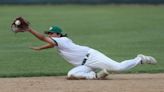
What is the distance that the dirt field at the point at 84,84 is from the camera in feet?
35.8

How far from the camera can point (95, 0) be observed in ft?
173

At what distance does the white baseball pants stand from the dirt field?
8.7 inches

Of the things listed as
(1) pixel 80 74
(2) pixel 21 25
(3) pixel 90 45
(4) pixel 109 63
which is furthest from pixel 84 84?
(3) pixel 90 45

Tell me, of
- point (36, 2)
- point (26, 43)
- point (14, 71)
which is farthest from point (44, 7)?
point (14, 71)

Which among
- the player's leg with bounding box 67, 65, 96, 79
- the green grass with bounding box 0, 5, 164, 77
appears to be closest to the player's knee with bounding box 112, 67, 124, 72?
the player's leg with bounding box 67, 65, 96, 79

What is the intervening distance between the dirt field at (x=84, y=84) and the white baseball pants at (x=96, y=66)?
222 millimetres

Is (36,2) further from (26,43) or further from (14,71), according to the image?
(14,71)

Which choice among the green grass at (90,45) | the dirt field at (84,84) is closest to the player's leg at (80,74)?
the dirt field at (84,84)

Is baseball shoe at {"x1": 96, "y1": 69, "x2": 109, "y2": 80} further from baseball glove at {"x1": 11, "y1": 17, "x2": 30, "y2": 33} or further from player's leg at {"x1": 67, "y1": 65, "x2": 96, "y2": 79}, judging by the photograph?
baseball glove at {"x1": 11, "y1": 17, "x2": 30, "y2": 33}

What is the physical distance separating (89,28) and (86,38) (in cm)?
596

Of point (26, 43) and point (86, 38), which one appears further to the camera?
point (86, 38)

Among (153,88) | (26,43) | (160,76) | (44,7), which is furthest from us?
(44,7)

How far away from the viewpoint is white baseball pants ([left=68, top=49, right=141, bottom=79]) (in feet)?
40.5

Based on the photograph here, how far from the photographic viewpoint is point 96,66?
12531 millimetres
